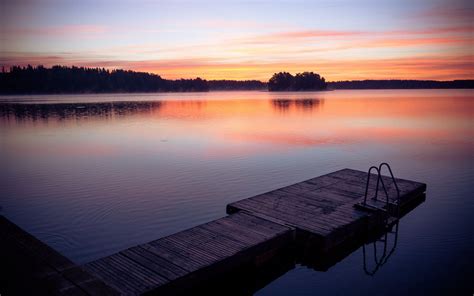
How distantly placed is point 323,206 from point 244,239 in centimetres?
413

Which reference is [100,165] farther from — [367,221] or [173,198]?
[367,221]

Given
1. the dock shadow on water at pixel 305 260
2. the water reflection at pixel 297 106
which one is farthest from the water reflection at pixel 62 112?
the dock shadow on water at pixel 305 260

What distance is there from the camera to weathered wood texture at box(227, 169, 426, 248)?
10312mm

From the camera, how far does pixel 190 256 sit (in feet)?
25.9

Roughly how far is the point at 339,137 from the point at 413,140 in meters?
6.80

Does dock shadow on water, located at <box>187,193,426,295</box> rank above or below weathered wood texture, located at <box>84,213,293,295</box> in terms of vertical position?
below

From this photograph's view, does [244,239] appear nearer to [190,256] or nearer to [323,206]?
[190,256]

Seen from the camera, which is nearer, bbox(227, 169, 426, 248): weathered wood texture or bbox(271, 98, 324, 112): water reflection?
bbox(227, 169, 426, 248): weathered wood texture

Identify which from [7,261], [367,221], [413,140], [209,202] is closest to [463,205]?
[367,221]

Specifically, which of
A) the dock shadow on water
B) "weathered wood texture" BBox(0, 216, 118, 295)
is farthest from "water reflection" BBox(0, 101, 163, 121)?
the dock shadow on water

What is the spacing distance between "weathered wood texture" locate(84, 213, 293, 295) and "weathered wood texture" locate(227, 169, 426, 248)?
948 millimetres

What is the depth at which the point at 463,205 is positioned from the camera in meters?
15.2

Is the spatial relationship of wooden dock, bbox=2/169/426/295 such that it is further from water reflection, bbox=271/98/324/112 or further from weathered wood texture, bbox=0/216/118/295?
water reflection, bbox=271/98/324/112

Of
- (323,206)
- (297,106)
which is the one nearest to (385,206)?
(323,206)
